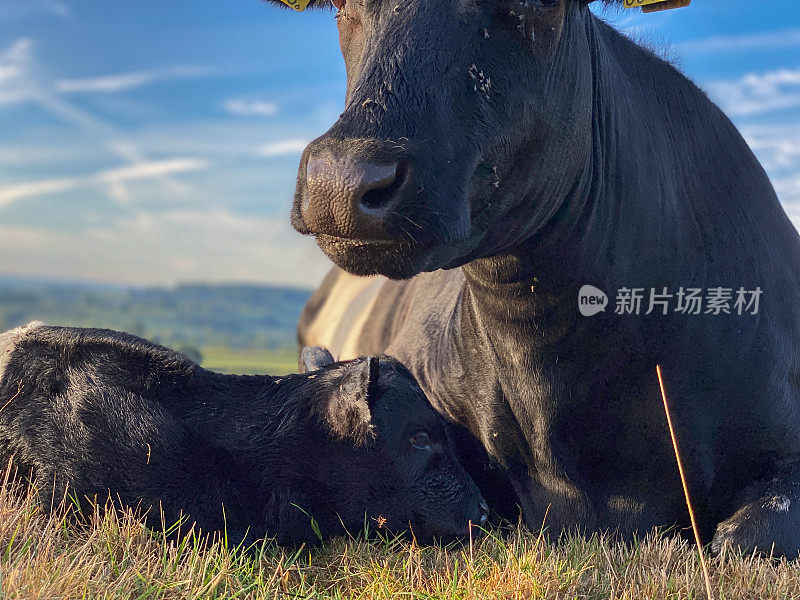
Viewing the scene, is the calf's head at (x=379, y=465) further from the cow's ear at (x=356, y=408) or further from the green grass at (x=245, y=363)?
the green grass at (x=245, y=363)

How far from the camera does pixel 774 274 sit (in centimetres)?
446

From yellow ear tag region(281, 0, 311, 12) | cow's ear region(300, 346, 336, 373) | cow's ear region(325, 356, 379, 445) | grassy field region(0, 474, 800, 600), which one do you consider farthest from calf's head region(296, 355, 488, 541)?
Answer: yellow ear tag region(281, 0, 311, 12)

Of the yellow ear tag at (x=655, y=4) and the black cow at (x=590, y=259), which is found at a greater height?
the yellow ear tag at (x=655, y=4)

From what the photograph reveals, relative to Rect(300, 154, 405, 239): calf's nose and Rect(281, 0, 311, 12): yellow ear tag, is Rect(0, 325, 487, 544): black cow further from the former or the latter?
Rect(281, 0, 311, 12): yellow ear tag

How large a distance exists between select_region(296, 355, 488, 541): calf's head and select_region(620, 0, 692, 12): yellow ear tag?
79.1 inches

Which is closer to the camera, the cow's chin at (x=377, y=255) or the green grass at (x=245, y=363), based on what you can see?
the cow's chin at (x=377, y=255)

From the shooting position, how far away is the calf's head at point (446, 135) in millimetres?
2861

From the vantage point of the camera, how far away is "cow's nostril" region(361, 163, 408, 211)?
2.83 meters

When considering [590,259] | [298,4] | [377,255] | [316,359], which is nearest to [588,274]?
[590,259]

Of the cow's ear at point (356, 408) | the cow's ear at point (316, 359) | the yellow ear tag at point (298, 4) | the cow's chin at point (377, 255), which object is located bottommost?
the cow's ear at point (356, 408)

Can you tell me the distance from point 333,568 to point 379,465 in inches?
18.9

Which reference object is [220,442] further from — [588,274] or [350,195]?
[588,274]

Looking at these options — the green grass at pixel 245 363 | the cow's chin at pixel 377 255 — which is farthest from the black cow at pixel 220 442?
the cow's chin at pixel 377 255

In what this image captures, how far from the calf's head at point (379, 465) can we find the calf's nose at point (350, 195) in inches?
38.3
